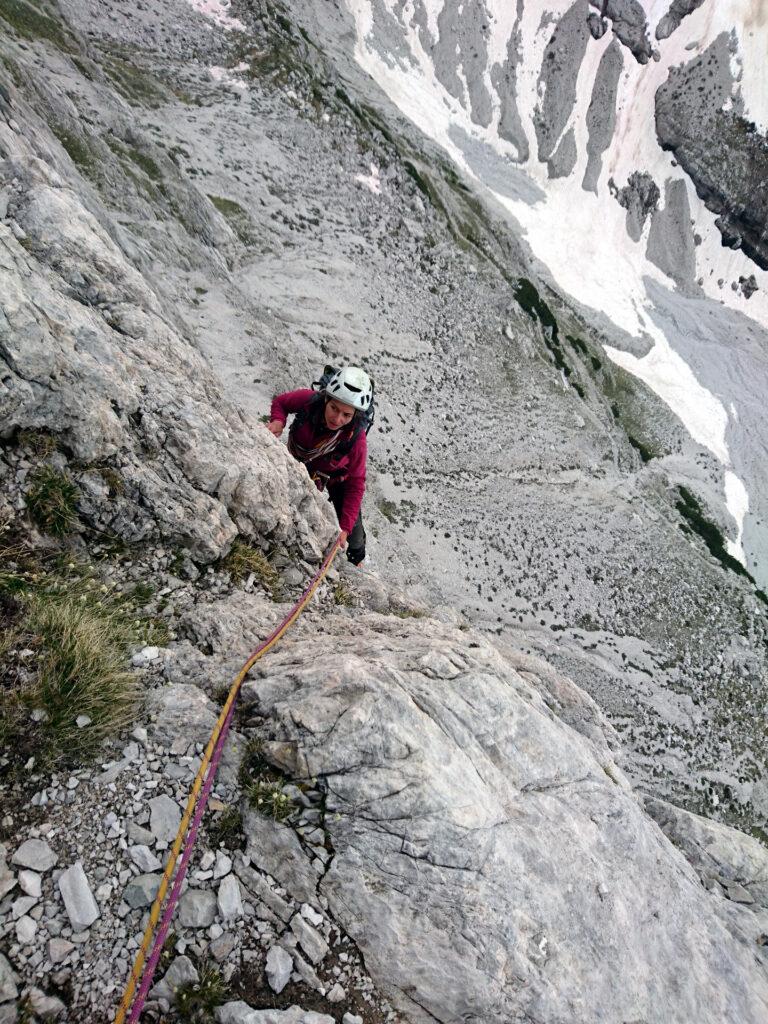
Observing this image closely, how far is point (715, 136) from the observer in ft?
275

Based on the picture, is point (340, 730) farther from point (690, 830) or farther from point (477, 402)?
point (477, 402)

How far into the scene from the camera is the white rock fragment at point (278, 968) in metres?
4.04

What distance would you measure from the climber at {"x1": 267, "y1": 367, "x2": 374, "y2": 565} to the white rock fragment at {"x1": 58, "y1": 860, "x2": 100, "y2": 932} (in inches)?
254

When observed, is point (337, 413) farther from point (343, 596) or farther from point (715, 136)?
point (715, 136)

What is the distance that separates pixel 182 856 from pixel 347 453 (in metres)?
7.48

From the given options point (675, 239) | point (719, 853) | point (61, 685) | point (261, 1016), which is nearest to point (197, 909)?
point (261, 1016)

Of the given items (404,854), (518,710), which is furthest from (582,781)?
(404,854)

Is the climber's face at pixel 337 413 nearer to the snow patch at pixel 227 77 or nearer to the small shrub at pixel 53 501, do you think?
the small shrub at pixel 53 501

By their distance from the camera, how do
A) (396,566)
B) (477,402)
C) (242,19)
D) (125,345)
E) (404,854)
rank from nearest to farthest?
(404,854)
(125,345)
(396,566)
(477,402)
(242,19)

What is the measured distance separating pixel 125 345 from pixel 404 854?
8135 millimetres

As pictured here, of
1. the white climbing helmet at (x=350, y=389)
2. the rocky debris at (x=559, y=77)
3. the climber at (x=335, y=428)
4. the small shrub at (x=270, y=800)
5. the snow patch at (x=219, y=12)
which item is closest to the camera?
the small shrub at (x=270, y=800)

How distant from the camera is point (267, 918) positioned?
14.4ft

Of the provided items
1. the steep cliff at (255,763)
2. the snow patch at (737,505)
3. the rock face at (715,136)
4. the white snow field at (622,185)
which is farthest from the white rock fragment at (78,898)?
the rock face at (715,136)

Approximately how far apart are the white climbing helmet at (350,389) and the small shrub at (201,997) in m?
7.32
